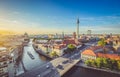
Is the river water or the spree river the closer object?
the spree river

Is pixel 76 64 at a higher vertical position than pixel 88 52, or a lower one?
lower

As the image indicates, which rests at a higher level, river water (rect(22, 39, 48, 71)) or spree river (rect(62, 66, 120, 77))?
Answer: spree river (rect(62, 66, 120, 77))

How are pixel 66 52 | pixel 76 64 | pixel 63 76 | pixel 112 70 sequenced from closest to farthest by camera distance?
1. pixel 63 76
2. pixel 112 70
3. pixel 76 64
4. pixel 66 52

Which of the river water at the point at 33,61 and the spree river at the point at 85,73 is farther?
the river water at the point at 33,61

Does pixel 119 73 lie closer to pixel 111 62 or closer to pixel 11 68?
pixel 111 62

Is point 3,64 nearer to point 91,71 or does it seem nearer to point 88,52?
point 91,71

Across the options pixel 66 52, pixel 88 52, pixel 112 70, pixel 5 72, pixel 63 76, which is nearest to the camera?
pixel 5 72

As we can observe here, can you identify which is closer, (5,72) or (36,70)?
(5,72)

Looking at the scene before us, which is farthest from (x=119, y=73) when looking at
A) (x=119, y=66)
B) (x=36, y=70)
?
(x=36, y=70)

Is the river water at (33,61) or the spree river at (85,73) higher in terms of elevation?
the spree river at (85,73)

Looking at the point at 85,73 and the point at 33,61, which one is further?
the point at 33,61

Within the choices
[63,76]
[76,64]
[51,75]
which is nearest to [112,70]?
[76,64]
